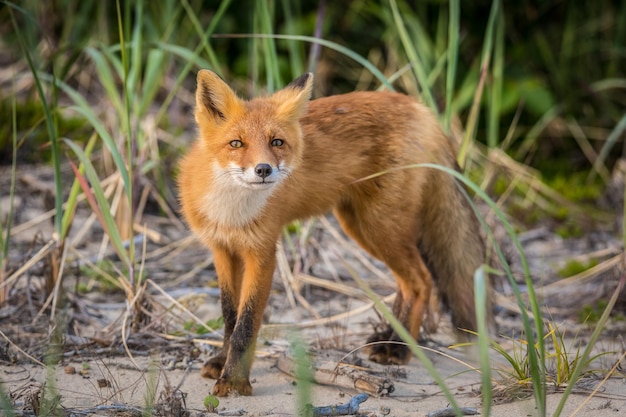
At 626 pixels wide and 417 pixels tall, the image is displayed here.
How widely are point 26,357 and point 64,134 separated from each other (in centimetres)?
335

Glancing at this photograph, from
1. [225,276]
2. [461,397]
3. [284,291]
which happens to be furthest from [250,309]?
[284,291]

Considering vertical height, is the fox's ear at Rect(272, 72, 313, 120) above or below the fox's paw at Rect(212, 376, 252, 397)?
above

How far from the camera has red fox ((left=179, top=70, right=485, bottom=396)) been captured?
3418 mm

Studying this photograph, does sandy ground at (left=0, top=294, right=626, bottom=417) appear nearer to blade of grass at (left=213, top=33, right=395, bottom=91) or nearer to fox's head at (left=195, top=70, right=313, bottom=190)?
fox's head at (left=195, top=70, right=313, bottom=190)

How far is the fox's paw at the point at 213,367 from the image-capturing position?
356cm

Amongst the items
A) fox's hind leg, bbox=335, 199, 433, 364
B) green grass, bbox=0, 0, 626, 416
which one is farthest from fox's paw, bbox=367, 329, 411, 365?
green grass, bbox=0, 0, 626, 416

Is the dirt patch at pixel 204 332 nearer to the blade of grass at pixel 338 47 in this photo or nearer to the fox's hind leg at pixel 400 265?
the fox's hind leg at pixel 400 265

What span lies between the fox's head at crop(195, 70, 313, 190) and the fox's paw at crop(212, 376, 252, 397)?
0.82 metres

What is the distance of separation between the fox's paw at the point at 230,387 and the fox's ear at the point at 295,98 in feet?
3.80

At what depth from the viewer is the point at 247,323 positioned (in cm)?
351

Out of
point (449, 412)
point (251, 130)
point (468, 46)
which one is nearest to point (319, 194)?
point (251, 130)

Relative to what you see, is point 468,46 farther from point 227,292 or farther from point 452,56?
point 227,292

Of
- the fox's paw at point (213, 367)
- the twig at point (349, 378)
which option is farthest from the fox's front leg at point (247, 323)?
the twig at point (349, 378)

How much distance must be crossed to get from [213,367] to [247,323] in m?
0.26
